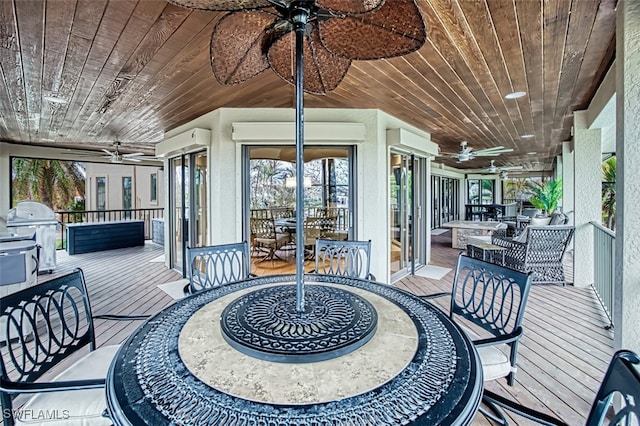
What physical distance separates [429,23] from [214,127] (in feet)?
9.39

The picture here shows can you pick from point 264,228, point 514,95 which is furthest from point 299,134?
point 264,228

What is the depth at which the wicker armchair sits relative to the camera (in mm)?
4223

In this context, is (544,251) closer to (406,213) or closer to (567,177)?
(406,213)

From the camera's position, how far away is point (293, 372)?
914mm

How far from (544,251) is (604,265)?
1061mm

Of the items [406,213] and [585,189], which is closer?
[585,189]

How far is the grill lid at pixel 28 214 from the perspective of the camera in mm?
5125

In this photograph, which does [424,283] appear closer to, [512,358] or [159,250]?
[512,358]

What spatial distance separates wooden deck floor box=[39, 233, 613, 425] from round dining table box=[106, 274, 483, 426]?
111 cm

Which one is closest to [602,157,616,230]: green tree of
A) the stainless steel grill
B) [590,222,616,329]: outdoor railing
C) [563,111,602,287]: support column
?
[563,111,602,287]: support column

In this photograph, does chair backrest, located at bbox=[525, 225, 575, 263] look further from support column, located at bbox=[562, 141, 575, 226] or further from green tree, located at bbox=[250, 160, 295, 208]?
green tree, located at bbox=[250, 160, 295, 208]

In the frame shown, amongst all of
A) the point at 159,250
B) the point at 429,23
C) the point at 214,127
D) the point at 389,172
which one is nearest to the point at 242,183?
the point at 214,127

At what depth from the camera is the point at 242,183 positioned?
3.82 metres

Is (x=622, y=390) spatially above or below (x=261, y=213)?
below
